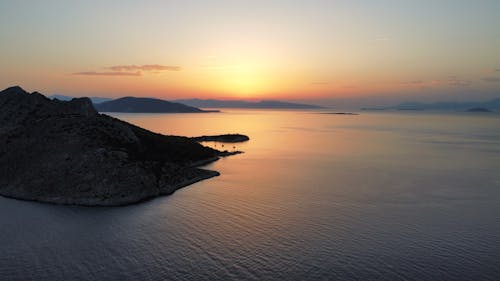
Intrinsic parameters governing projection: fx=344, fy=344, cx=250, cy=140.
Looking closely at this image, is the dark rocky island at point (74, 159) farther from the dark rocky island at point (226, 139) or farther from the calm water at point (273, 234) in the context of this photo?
the dark rocky island at point (226, 139)

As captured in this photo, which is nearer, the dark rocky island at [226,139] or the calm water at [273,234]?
the calm water at [273,234]

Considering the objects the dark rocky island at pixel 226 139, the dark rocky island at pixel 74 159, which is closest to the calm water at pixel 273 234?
the dark rocky island at pixel 74 159

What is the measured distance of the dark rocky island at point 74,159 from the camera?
43.7m

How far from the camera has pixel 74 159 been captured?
4762cm

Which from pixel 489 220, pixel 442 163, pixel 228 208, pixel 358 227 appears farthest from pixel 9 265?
pixel 442 163

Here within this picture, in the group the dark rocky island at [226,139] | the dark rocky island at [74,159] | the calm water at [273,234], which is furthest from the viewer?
the dark rocky island at [226,139]

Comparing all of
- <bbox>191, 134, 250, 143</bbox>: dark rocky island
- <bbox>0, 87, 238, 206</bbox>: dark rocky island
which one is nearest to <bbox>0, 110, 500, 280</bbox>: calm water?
<bbox>0, 87, 238, 206</bbox>: dark rocky island

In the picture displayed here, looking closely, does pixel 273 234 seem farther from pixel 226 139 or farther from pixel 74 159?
pixel 226 139

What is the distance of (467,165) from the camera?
72.2m

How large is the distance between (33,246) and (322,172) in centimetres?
4822

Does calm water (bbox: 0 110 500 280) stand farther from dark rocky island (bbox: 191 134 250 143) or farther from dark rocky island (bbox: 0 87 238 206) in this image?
dark rocky island (bbox: 191 134 250 143)

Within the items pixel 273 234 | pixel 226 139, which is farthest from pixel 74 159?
pixel 226 139

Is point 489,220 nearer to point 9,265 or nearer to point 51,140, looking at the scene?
point 9,265

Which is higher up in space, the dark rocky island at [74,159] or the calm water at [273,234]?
the dark rocky island at [74,159]
